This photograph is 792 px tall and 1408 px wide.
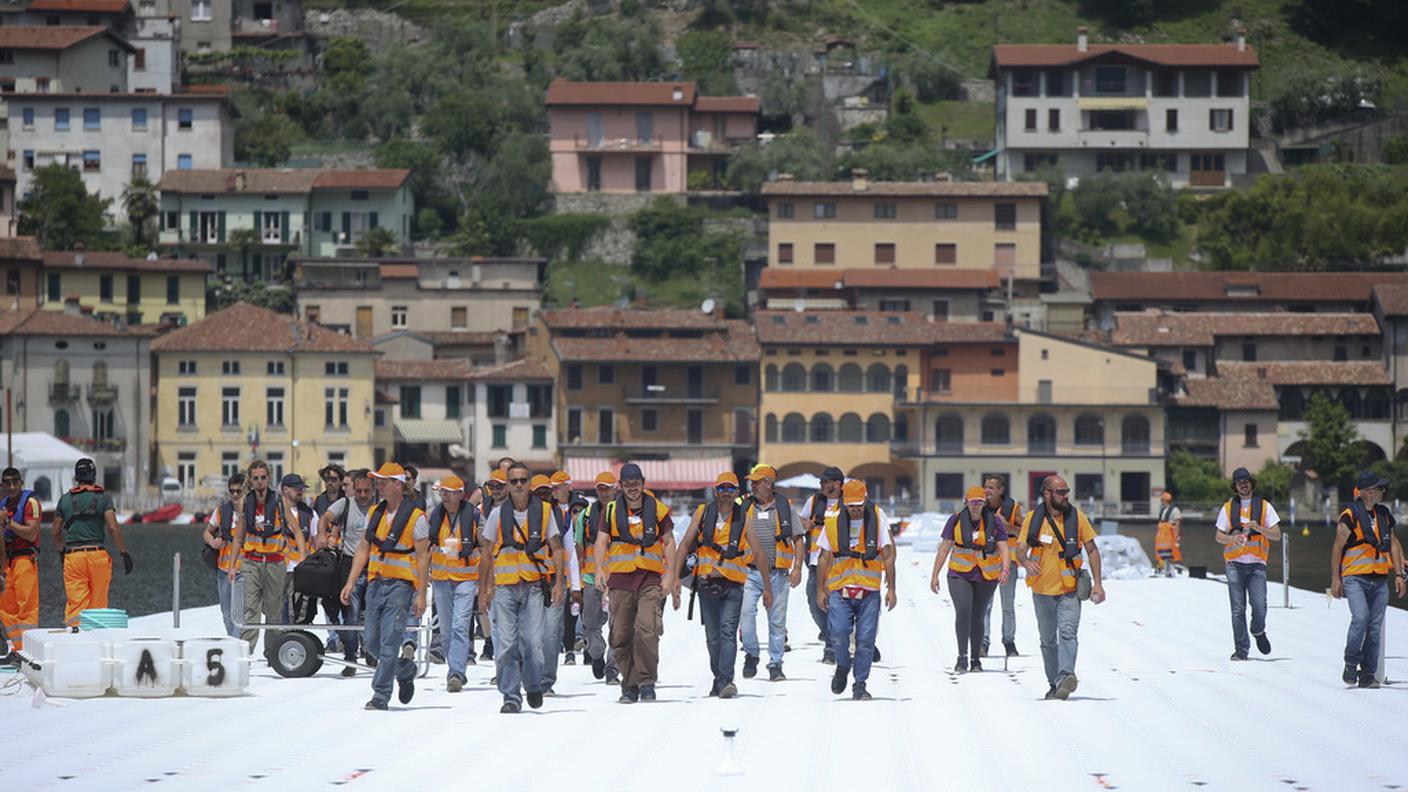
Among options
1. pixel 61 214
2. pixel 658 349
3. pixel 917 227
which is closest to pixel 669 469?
pixel 658 349

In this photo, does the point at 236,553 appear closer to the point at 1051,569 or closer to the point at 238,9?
the point at 1051,569

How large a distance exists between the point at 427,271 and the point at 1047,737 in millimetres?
87384

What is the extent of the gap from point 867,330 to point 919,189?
15731 millimetres

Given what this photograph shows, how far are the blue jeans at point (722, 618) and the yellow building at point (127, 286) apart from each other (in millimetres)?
80209

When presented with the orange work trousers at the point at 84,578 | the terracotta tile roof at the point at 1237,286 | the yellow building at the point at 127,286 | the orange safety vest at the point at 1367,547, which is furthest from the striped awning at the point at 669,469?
the orange safety vest at the point at 1367,547

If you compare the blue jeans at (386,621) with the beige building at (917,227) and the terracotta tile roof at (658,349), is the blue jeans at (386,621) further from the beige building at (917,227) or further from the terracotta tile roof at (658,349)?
the beige building at (917,227)

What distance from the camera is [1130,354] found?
9144cm

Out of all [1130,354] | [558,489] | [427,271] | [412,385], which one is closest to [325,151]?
[427,271]

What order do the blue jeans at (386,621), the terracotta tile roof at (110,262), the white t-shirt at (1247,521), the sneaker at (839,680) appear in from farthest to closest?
the terracotta tile roof at (110,262)
the white t-shirt at (1247,521)
the sneaker at (839,680)
the blue jeans at (386,621)

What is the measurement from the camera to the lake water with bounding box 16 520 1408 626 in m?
49.3

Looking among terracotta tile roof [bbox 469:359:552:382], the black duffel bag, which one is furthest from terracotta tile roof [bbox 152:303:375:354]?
the black duffel bag

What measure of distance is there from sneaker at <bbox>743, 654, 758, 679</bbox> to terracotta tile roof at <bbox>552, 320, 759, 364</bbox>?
69424 mm

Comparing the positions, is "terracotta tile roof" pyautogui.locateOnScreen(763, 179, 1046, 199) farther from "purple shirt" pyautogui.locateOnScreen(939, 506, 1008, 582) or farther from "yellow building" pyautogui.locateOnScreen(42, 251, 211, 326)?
"purple shirt" pyautogui.locateOnScreen(939, 506, 1008, 582)

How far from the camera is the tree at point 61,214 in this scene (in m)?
107
